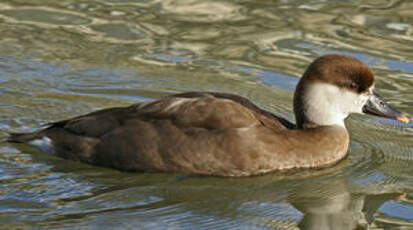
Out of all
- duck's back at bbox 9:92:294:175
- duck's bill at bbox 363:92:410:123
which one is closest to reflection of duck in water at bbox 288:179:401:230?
duck's back at bbox 9:92:294:175

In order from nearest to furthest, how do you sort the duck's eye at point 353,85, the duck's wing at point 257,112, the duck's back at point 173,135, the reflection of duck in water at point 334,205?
the reflection of duck in water at point 334,205 → the duck's back at point 173,135 → the duck's wing at point 257,112 → the duck's eye at point 353,85

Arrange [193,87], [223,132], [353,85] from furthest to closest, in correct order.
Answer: [193,87]
[353,85]
[223,132]

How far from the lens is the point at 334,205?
6.32 metres

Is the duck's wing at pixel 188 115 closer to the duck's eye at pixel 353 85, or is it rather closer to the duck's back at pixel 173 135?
the duck's back at pixel 173 135

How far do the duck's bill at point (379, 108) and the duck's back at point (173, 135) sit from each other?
2.80ft

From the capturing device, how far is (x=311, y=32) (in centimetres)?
1055

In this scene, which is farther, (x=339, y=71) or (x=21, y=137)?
(x=21, y=137)

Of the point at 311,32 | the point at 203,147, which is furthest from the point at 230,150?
the point at 311,32

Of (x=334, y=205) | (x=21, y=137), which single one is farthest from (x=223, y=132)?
(x=21, y=137)

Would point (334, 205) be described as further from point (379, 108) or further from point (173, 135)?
point (173, 135)

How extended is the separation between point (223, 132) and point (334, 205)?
106 cm

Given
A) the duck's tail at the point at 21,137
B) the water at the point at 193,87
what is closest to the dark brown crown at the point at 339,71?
the water at the point at 193,87

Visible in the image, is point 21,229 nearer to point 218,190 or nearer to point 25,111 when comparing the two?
point 218,190

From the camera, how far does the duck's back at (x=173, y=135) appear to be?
260 inches
